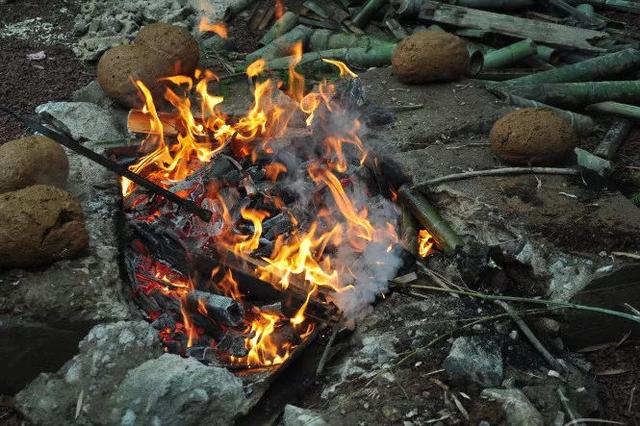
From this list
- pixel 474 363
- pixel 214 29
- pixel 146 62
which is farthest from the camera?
pixel 214 29

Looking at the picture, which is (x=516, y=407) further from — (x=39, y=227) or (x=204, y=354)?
(x=39, y=227)

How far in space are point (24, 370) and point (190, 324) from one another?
1.07 meters

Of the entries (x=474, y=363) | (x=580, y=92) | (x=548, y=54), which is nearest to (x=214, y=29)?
(x=548, y=54)

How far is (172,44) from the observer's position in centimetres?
666

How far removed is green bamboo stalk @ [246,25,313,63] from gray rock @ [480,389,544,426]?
5423 millimetres

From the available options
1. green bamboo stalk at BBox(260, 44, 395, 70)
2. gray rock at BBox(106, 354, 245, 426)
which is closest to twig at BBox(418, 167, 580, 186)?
gray rock at BBox(106, 354, 245, 426)

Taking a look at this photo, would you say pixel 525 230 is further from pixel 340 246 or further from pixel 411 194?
pixel 340 246

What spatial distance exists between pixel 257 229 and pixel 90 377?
5.62 feet

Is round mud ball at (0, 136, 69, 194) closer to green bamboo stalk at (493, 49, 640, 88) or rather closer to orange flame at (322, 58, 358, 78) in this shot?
Result: orange flame at (322, 58, 358, 78)

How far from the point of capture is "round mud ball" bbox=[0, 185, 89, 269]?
4141 millimetres

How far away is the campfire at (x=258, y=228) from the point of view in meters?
4.46

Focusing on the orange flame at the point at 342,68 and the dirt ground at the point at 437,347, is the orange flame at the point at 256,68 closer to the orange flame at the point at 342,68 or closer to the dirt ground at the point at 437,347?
the orange flame at the point at 342,68

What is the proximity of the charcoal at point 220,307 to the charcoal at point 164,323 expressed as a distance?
16 centimetres

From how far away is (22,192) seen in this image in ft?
14.3
